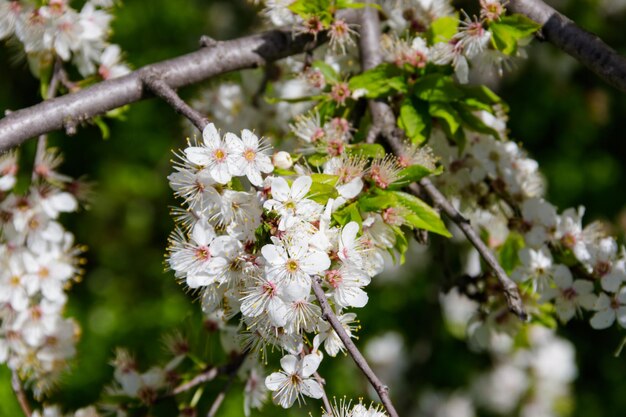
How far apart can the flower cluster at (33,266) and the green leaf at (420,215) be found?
40.6 inches

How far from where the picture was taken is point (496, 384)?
4168mm

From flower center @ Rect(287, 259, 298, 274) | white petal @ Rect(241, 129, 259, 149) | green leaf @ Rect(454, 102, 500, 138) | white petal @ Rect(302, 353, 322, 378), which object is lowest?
white petal @ Rect(302, 353, 322, 378)

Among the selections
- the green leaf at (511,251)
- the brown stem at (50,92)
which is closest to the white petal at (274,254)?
the green leaf at (511,251)

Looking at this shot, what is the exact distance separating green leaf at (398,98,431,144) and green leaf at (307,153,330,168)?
0.23m

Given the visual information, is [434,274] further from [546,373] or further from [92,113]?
[92,113]

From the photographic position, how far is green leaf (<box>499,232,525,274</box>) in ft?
6.86

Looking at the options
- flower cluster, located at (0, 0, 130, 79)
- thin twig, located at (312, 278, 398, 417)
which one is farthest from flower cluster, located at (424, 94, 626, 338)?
flower cluster, located at (0, 0, 130, 79)

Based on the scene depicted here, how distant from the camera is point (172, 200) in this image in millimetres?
4723

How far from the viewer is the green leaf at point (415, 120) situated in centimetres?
186

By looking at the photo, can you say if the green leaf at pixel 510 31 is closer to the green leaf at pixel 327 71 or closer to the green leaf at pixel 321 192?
the green leaf at pixel 327 71

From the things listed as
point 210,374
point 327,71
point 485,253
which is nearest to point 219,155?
point 327,71

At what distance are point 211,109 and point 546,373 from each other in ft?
7.88

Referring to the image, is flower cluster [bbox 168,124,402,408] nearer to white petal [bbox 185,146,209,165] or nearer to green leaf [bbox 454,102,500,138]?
white petal [bbox 185,146,209,165]

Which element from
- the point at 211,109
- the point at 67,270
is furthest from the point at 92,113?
the point at 211,109
